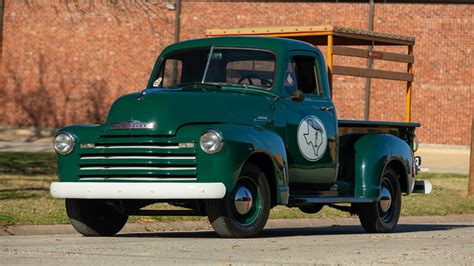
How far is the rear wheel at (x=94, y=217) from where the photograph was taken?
12.5m

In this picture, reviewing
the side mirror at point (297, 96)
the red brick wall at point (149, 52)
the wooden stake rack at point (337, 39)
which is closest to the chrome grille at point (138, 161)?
the side mirror at point (297, 96)

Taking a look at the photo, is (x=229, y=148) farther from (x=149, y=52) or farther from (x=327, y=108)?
(x=149, y=52)

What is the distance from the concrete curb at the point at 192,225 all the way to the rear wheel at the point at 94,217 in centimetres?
124

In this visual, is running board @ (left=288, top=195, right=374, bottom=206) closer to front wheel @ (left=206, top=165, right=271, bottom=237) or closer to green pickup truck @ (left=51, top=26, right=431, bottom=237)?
green pickup truck @ (left=51, top=26, right=431, bottom=237)

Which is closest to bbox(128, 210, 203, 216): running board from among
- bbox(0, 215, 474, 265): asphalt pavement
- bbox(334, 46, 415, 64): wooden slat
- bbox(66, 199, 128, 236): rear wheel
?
bbox(0, 215, 474, 265): asphalt pavement

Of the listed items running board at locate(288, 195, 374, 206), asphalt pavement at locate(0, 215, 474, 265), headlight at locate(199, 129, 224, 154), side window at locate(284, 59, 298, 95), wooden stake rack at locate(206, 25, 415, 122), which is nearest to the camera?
asphalt pavement at locate(0, 215, 474, 265)

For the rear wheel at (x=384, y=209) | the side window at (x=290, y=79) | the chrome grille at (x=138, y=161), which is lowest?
the rear wheel at (x=384, y=209)

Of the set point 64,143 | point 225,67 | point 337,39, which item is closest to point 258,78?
point 225,67

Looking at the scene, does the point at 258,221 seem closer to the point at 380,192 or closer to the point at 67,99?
the point at 380,192

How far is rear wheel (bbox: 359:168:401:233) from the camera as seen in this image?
14.3 meters

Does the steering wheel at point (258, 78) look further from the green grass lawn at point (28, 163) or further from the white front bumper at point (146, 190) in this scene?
the green grass lawn at point (28, 163)

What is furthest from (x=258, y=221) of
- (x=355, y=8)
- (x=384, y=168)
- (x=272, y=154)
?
(x=355, y=8)

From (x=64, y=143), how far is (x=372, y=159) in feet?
12.8

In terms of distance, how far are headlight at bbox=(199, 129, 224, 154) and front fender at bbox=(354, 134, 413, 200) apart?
10.3 ft
